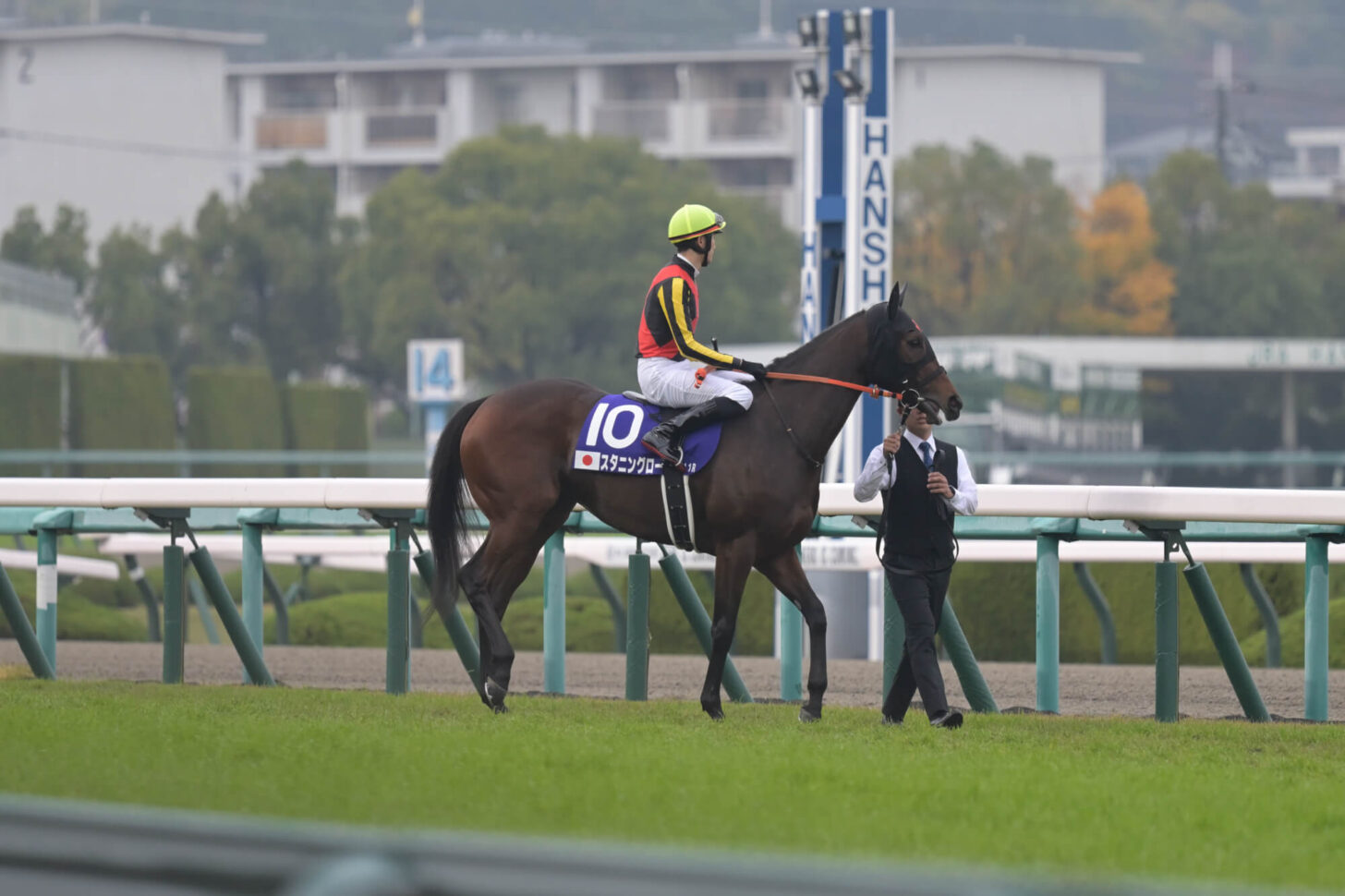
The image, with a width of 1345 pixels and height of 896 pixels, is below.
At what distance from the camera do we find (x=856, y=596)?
457 inches

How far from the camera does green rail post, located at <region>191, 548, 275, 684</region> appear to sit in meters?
7.62

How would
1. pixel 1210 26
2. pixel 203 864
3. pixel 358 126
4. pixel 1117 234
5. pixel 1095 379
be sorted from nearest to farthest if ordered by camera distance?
1. pixel 203 864
2. pixel 1095 379
3. pixel 1117 234
4. pixel 358 126
5. pixel 1210 26

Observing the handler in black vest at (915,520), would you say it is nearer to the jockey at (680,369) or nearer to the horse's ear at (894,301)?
the horse's ear at (894,301)

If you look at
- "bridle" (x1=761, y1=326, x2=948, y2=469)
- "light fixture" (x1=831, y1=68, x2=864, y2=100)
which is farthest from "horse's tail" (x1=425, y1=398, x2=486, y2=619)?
"light fixture" (x1=831, y1=68, x2=864, y2=100)

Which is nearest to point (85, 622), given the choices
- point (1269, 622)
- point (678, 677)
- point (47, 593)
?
point (47, 593)

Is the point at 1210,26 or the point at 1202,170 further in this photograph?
the point at 1210,26

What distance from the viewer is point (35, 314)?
33688 millimetres

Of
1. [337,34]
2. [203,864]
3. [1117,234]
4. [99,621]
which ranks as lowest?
[99,621]

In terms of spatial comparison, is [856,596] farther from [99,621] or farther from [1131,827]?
[1131,827]

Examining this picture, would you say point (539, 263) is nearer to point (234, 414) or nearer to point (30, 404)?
point (234, 414)

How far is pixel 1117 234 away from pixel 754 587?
4265cm

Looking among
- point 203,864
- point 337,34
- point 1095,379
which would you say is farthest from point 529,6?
point 203,864

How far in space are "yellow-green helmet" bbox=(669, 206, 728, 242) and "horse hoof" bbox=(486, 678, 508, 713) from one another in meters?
1.55

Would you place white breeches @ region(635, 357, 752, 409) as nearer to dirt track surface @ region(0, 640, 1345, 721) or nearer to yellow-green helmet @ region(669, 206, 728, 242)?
yellow-green helmet @ region(669, 206, 728, 242)
